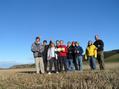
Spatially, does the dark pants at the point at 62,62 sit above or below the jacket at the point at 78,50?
below

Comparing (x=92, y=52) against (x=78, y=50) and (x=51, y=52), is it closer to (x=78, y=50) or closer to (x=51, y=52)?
(x=78, y=50)

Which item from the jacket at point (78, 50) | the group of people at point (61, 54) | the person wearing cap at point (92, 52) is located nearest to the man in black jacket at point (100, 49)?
the group of people at point (61, 54)

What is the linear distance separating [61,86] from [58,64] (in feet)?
35.2

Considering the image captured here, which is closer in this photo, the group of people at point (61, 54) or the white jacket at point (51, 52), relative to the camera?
the group of people at point (61, 54)

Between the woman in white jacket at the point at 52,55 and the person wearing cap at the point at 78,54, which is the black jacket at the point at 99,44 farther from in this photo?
the woman in white jacket at the point at 52,55

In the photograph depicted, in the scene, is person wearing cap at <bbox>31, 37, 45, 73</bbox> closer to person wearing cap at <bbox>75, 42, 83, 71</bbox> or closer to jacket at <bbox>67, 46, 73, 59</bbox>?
jacket at <bbox>67, 46, 73, 59</bbox>

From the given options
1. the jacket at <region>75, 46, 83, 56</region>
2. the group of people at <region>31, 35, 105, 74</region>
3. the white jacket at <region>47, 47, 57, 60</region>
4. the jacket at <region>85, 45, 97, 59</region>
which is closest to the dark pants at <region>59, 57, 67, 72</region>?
the group of people at <region>31, 35, 105, 74</region>

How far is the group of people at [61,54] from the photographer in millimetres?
21328

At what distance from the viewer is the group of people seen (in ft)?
70.0

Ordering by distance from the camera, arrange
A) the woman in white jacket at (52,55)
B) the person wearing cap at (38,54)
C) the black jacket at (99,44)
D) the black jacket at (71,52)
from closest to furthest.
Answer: the person wearing cap at (38,54), the woman in white jacket at (52,55), the black jacket at (99,44), the black jacket at (71,52)

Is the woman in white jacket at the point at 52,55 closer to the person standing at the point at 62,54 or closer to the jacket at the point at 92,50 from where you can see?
the person standing at the point at 62,54

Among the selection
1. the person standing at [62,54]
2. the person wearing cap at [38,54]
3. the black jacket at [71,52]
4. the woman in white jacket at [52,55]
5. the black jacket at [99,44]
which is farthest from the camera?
the black jacket at [71,52]

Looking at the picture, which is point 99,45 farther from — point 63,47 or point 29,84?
point 29,84

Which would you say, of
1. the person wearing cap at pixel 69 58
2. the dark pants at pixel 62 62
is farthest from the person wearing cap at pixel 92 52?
the dark pants at pixel 62 62
